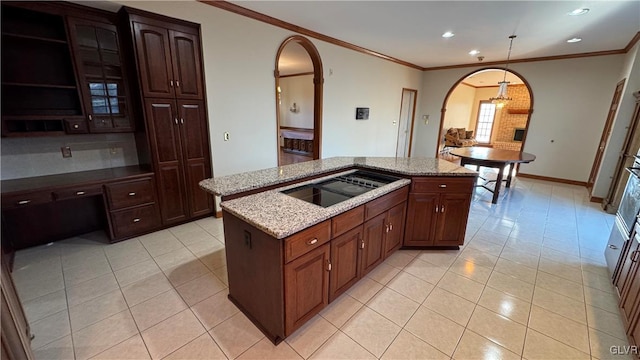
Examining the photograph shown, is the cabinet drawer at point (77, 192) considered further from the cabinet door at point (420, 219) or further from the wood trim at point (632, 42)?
the wood trim at point (632, 42)

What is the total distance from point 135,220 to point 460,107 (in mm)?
12205

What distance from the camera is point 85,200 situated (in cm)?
301

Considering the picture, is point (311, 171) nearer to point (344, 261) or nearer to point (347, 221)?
point (347, 221)

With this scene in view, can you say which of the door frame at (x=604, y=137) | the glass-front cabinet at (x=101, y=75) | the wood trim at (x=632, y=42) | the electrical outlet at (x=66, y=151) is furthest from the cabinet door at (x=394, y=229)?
the wood trim at (x=632, y=42)

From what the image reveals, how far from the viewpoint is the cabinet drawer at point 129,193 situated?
275 cm

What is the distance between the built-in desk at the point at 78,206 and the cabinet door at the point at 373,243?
251cm

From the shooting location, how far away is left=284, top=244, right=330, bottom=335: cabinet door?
1561mm

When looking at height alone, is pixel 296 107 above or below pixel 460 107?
below

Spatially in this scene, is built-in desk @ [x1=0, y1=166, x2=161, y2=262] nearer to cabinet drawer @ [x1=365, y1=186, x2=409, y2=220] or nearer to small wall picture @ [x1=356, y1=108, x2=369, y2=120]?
cabinet drawer @ [x1=365, y1=186, x2=409, y2=220]

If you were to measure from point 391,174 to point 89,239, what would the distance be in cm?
346

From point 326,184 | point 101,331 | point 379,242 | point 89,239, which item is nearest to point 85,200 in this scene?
point 89,239

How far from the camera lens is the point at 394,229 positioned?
2547 millimetres

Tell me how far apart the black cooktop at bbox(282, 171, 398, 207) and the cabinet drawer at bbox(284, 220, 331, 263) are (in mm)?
239

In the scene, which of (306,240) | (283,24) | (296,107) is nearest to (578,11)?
(283,24)
